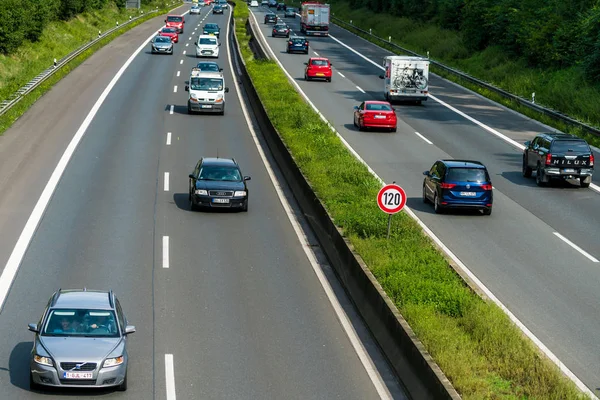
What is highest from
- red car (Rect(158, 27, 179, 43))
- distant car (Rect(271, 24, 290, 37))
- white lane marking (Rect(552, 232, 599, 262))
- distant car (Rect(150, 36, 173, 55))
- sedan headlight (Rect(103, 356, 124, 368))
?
sedan headlight (Rect(103, 356, 124, 368))

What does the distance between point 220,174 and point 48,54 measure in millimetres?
38870

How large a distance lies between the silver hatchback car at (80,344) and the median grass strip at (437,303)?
477 cm

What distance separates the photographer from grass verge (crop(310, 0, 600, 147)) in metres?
48.6

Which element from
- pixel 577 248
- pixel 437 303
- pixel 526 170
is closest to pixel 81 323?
pixel 437 303

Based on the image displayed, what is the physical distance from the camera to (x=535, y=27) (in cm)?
6462

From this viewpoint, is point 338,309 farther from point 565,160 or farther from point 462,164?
point 565,160

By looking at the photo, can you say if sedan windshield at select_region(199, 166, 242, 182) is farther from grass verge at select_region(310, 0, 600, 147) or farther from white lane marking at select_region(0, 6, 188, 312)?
grass verge at select_region(310, 0, 600, 147)

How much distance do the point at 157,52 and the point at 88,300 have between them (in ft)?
195

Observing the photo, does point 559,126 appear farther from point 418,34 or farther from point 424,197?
point 418,34

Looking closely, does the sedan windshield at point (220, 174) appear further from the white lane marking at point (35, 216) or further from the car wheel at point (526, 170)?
the car wheel at point (526, 170)

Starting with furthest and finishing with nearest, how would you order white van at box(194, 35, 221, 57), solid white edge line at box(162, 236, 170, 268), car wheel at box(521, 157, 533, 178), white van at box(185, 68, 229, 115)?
white van at box(194, 35, 221, 57), white van at box(185, 68, 229, 115), car wheel at box(521, 157, 533, 178), solid white edge line at box(162, 236, 170, 268)

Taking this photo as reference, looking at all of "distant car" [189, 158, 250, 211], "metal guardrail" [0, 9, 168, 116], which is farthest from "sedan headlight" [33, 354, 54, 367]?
"metal guardrail" [0, 9, 168, 116]

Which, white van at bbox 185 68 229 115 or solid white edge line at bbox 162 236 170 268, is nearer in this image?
solid white edge line at bbox 162 236 170 268

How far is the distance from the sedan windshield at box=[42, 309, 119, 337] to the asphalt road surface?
34.7 inches
